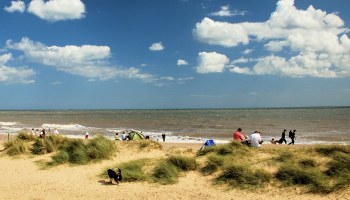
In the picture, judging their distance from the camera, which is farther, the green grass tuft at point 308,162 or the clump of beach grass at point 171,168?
the clump of beach grass at point 171,168

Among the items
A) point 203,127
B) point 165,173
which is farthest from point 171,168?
point 203,127

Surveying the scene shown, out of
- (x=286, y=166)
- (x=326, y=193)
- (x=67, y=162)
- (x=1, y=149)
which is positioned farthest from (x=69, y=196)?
(x=1, y=149)

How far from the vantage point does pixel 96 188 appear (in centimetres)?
1228

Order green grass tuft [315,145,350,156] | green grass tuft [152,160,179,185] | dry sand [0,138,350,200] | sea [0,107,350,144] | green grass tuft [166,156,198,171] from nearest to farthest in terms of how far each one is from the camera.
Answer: dry sand [0,138,350,200] < green grass tuft [152,160,179,185] < green grass tuft [315,145,350,156] < green grass tuft [166,156,198,171] < sea [0,107,350,144]

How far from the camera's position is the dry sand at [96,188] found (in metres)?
11.2

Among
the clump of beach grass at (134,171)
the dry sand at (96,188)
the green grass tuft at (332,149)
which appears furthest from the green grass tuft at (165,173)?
the green grass tuft at (332,149)

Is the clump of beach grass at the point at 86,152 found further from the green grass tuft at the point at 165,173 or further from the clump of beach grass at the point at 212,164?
the clump of beach grass at the point at 212,164

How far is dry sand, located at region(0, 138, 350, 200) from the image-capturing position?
11.2 m

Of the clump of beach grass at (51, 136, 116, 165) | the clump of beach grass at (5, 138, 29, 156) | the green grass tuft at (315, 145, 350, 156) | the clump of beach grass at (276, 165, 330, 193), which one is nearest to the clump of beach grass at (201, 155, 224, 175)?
the clump of beach grass at (276, 165, 330, 193)

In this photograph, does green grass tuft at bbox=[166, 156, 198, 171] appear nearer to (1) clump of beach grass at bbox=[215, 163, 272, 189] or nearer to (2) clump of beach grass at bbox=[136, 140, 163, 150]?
(1) clump of beach grass at bbox=[215, 163, 272, 189]


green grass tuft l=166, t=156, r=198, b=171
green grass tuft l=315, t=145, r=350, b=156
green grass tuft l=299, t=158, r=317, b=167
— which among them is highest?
green grass tuft l=315, t=145, r=350, b=156

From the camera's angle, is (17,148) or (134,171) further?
(17,148)

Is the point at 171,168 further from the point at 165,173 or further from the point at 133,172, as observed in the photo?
the point at 133,172

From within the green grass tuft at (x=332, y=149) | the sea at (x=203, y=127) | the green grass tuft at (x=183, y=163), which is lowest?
the sea at (x=203, y=127)
